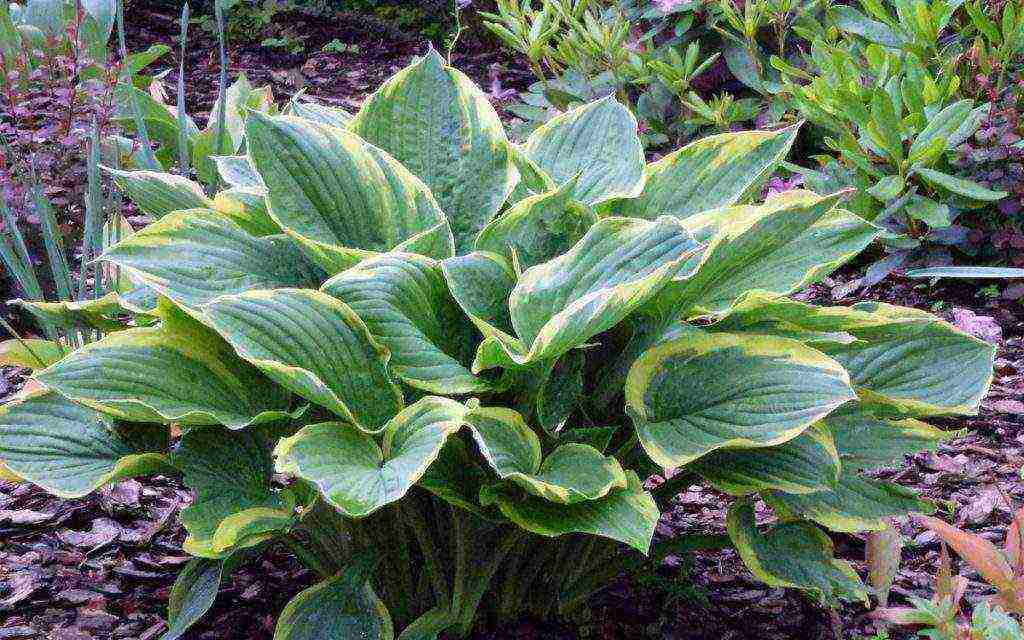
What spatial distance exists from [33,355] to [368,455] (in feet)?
3.75

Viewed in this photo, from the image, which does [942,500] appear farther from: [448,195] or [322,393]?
[322,393]

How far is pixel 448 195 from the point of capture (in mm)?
1938

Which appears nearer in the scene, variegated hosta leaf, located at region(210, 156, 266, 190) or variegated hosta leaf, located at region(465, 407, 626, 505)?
variegated hosta leaf, located at region(465, 407, 626, 505)

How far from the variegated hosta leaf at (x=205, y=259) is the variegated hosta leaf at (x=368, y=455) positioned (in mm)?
276

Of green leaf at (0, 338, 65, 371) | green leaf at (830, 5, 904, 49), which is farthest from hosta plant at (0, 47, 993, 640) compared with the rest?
green leaf at (830, 5, 904, 49)

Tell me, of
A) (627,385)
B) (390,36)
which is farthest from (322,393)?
(390,36)

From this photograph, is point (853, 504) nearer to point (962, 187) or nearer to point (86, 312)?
point (86, 312)

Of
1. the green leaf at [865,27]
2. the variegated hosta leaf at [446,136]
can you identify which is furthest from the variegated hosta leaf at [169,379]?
the green leaf at [865,27]

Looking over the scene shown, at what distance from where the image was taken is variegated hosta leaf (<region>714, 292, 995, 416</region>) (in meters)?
1.70

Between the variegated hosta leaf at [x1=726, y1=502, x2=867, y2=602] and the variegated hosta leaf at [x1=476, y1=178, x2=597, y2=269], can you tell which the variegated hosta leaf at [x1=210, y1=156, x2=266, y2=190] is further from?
the variegated hosta leaf at [x1=726, y1=502, x2=867, y2=602]

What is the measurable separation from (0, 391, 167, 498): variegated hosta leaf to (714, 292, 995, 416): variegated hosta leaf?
3.20 feet

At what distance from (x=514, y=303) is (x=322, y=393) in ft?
1.00

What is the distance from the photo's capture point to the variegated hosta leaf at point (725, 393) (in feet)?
4.98

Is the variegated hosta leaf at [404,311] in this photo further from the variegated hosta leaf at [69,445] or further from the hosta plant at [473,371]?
the variegated hosta leaf at [69,445]
